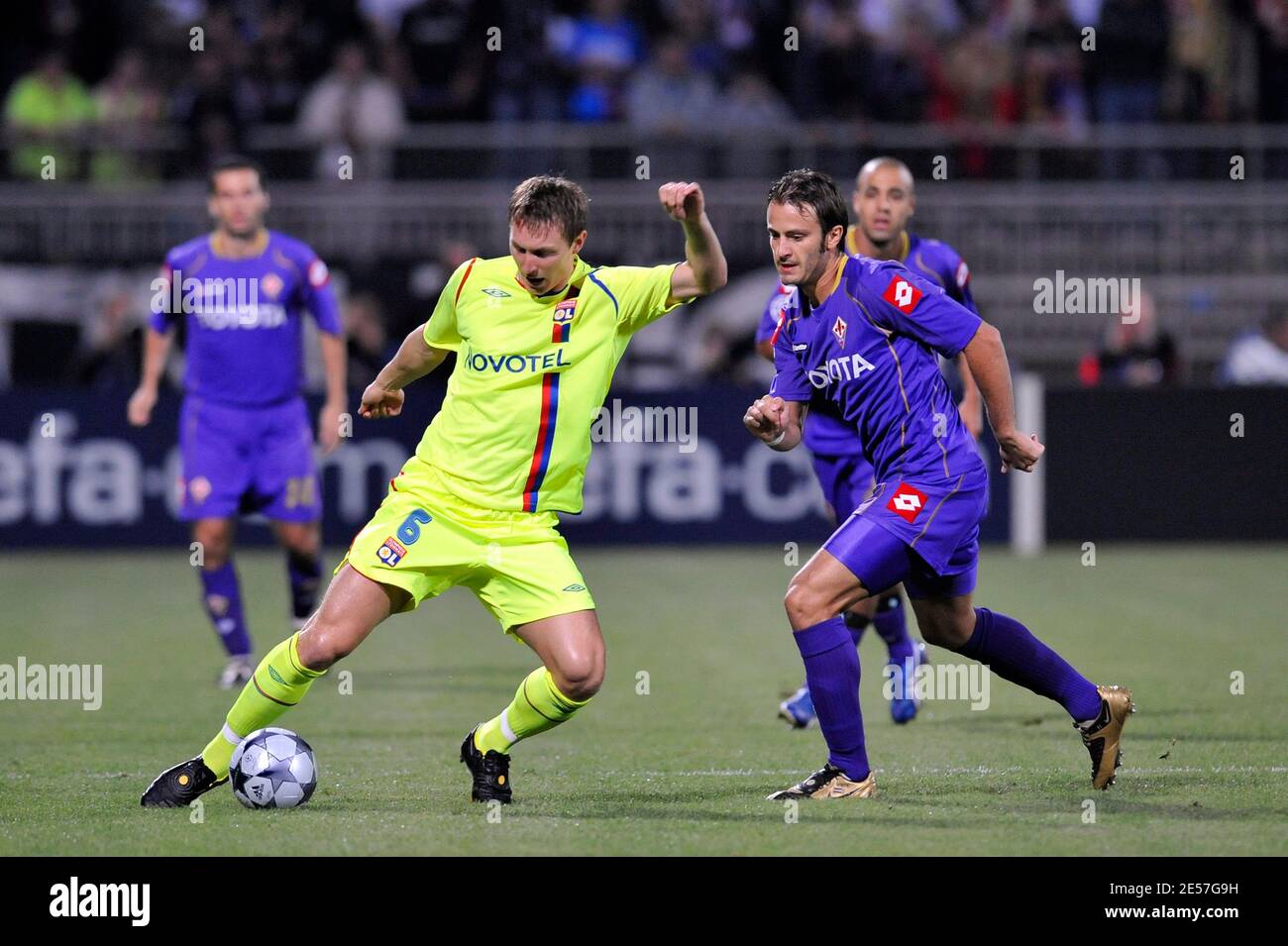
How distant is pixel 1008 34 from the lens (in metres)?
19.5

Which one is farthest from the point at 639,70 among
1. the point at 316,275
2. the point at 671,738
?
the point at 671,738

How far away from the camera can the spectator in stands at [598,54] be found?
18.7m

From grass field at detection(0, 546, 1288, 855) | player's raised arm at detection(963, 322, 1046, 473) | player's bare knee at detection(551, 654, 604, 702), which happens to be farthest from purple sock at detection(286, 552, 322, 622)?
player's raised arm at detection(963, 322, 1046, 473)

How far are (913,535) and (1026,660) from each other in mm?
708

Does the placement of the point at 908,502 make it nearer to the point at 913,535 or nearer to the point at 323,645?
the point at 913,535

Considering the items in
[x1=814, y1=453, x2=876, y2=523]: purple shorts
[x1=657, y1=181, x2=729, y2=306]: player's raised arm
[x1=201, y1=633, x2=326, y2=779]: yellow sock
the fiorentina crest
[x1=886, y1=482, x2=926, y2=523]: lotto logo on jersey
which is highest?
[x1=657, y1=181, x2=729, y2=306]: player's raised arm

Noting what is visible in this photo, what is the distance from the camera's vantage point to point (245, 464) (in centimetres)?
1014

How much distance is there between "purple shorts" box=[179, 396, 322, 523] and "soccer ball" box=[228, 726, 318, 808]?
3.70 metres

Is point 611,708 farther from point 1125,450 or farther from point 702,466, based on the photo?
point 1125,450

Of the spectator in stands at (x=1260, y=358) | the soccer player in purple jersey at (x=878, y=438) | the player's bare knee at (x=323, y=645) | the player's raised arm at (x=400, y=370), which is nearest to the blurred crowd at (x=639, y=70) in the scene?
the spectator in stands at (x=1260, y=358)

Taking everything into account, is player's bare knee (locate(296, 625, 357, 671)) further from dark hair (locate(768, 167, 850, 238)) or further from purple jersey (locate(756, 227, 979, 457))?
purple jersey (locate(756, 227, 979, 457))

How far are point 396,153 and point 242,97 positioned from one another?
1.62 metres

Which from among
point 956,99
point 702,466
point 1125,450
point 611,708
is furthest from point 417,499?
point 956,99

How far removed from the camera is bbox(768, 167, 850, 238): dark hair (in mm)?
6375
